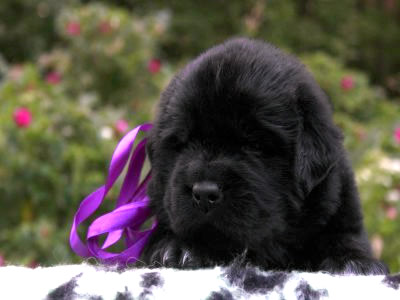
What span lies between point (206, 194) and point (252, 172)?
0.64ft

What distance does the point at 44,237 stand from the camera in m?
4.75

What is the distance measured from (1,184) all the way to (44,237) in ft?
1.88

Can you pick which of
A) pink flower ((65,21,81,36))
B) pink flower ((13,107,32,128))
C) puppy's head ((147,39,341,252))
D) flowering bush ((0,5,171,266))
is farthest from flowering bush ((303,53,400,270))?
pink flower ((65,21,81,36))

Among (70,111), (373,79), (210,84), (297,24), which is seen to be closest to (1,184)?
(70,111)

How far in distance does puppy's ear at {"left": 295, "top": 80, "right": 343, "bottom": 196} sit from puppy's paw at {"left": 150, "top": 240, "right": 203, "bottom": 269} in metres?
0.48

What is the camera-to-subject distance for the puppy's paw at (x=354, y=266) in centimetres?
222

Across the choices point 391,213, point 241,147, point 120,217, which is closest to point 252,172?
point 241,147

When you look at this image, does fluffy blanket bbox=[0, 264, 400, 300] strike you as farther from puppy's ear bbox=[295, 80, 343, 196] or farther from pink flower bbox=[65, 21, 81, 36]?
pink flower bbox=[65, 21, 81, 36]

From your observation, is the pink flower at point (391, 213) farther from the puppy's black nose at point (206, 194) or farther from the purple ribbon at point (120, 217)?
the puppy's black nose at point (206, 194)

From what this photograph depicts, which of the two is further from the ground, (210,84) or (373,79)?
(210,84)

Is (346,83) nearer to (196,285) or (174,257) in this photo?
(174,257)

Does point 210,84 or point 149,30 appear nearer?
point 210,84

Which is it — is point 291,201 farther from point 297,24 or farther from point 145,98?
point 297,24

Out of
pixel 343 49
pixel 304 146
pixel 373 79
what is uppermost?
pixel 304 146
